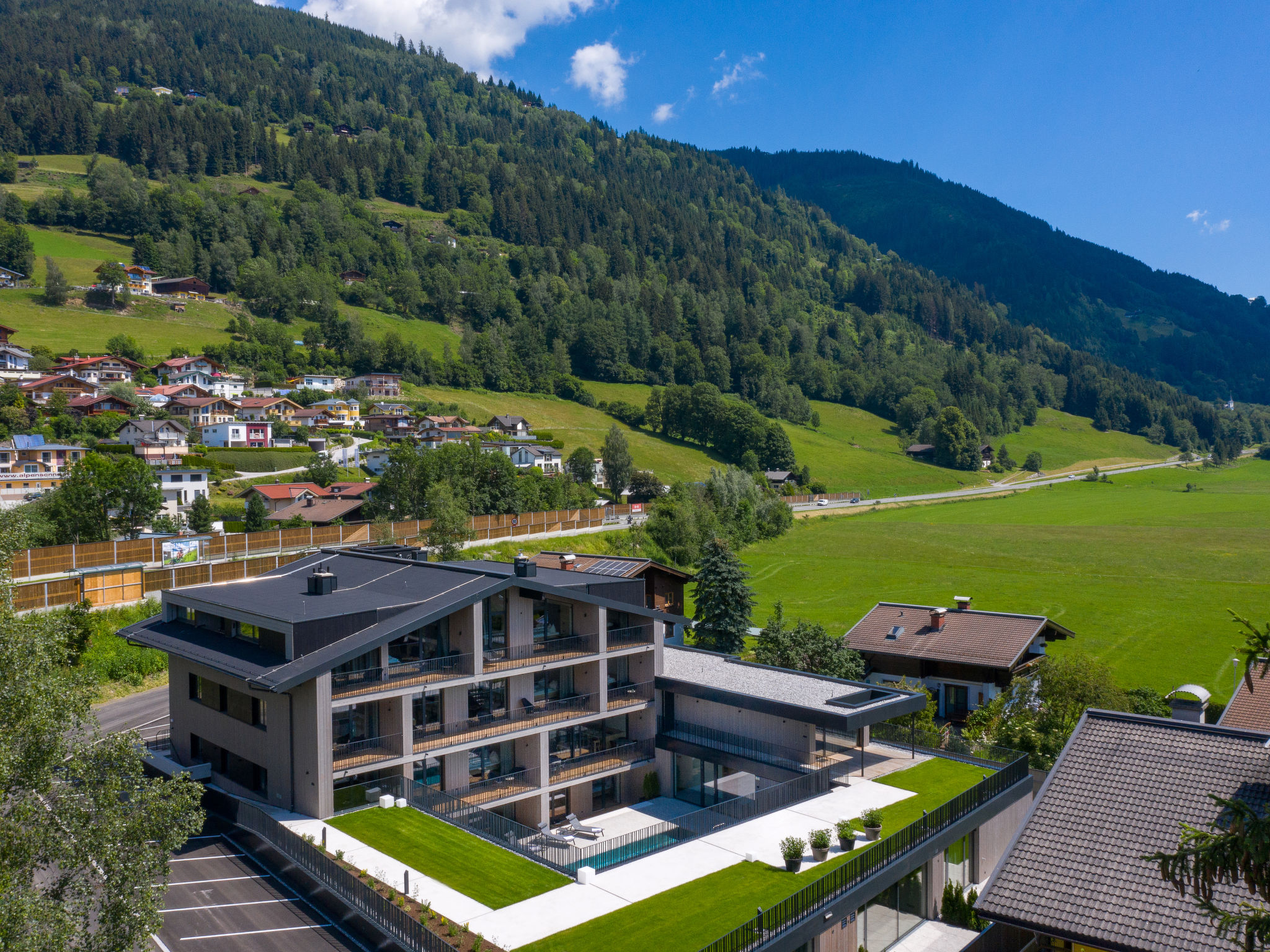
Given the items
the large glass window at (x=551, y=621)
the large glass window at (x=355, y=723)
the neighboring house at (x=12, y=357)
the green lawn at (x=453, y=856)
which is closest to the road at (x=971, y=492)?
the large glass window at (x=551, y=621)

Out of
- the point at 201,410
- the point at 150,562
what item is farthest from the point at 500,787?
the point at 201,410

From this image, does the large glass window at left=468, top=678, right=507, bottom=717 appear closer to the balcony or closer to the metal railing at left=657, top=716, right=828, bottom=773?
the balcony

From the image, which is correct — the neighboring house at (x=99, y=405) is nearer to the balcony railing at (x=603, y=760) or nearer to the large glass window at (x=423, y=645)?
the large glass window at (x=423, y=645)

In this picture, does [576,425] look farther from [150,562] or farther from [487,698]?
[487,698]

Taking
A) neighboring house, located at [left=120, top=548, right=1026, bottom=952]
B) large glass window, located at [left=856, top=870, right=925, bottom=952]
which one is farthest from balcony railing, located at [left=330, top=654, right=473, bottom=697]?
large glass window, located at [left=856, top=870, right=925, bottom=952]

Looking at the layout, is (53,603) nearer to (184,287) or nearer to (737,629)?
(737,629)
